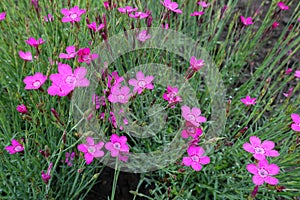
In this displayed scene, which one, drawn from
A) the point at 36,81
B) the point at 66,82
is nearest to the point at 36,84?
the point at 36,81

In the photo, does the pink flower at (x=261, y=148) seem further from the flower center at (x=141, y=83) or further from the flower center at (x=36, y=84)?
the flower center at (x=36, y=84)

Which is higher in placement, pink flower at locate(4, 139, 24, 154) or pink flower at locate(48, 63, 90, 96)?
pink flower at locate(48, 63, 90, 96)

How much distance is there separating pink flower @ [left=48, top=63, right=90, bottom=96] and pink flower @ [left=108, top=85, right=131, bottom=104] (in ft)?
0.36

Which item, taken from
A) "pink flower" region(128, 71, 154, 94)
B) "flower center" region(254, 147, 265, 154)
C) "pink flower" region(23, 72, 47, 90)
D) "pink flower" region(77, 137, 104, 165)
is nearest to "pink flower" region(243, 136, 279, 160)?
"flower center" region(254, 147, 265, 154)

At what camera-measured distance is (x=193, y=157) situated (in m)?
1.38

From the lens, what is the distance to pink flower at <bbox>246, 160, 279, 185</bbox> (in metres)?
1.19

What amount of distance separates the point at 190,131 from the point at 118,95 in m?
0.33

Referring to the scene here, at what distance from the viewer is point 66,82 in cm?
125

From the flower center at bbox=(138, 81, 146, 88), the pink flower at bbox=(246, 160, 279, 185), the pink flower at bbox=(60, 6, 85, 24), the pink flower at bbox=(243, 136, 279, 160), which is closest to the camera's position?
the pink flower at bbox=(246, 160, 279, 185)

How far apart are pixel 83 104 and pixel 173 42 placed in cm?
73

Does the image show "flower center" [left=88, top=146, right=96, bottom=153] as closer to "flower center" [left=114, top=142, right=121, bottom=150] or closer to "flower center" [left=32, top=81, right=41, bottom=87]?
"flower center" [left=114, top=142, right=121, bottom=150]

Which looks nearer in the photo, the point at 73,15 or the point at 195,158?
the point at 195,158

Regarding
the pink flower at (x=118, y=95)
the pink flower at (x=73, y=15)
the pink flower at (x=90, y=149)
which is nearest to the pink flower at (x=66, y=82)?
the pink flower at (x=118, y=95)

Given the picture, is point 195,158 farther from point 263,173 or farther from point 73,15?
point 73,15
